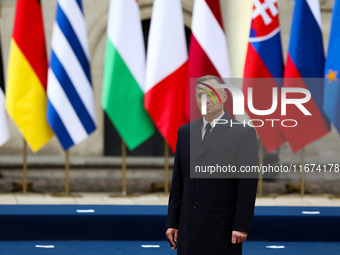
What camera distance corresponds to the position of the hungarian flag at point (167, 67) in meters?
5.62

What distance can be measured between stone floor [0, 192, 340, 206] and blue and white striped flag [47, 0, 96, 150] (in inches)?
27.0

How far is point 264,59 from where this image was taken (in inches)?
226

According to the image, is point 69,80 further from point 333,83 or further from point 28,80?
point 333,83

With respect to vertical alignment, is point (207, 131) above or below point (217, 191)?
above

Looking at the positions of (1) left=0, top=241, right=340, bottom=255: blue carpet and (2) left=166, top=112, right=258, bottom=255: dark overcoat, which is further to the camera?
(1) left=0, top=241, right=340, bottom=255: blue carpet

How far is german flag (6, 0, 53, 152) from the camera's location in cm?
563

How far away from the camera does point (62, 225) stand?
15.5 feet

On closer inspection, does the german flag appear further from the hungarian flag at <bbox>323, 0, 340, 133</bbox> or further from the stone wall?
the hungarian flag at <bbox>323, 0, 340, 133</bbox>

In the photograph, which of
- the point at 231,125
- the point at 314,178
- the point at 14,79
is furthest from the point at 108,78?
the point at 314,178

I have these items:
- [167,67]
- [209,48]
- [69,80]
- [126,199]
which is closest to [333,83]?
[209,48]

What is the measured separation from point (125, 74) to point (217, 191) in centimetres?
344

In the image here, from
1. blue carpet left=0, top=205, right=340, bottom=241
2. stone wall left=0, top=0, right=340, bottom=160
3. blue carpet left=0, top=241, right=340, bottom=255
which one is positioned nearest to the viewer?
blue carpet left=0, top=241, right=340, bottom=255

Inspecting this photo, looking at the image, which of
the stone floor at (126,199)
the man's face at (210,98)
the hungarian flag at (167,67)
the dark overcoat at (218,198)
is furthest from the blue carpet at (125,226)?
the man's face at (210,98)

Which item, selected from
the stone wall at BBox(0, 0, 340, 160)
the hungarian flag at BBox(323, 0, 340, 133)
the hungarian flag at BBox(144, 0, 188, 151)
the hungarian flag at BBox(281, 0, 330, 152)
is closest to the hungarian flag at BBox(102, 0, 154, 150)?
the hungarian flag at BBox(144, 0, 188, 151)
